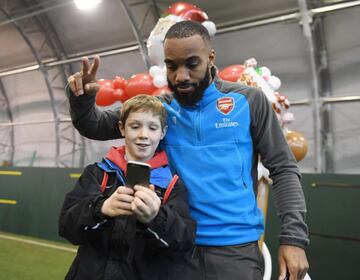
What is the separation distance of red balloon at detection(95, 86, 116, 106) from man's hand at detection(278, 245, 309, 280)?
2.55 metres

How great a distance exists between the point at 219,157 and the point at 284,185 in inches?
8.9

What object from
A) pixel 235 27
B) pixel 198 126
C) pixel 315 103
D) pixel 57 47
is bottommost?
pixel 198 126

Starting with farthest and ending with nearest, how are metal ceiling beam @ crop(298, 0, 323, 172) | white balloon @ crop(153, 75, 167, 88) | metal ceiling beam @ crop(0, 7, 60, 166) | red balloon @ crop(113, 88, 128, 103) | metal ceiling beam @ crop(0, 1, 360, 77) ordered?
metal ceiling beam @ crop(0, 7, 60, 166)
metal ceiling beam @ crop(298, 0, 323, 172)
metal ceiling beam @ crop(0, 1, 360, 77)
red balloon @ crop(113, 88, 128, 103)
white balloon @ crop(153, 75, 167, 88)

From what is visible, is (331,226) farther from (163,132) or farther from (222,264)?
(163,132)

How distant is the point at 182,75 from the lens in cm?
121

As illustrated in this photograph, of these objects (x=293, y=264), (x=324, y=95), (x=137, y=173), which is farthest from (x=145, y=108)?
(x=324, y=95)

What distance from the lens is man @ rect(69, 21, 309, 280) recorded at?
1.18 metres

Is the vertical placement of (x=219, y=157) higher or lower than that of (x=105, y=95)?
lower

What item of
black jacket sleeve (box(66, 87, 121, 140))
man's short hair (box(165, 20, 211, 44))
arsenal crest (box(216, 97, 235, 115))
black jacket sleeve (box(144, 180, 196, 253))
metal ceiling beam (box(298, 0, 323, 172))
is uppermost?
metal ceiling beam (box(298, 0, 323, 172))

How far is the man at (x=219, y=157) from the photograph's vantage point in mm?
1180

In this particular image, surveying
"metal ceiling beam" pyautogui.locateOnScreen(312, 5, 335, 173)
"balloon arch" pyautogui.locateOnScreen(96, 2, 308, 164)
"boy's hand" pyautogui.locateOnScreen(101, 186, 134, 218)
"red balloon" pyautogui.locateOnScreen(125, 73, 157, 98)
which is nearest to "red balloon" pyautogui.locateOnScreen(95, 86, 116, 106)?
"balloon arch" pyautogui.locateOnScreen(96, 2, 308, 164)

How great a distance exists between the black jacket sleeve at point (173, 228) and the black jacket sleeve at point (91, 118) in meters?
0.41

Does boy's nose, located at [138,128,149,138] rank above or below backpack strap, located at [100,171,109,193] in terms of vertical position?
above

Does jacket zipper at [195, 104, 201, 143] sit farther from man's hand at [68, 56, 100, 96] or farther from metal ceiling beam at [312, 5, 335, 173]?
metal ceiling beam at [312, 5, 335, 173]
